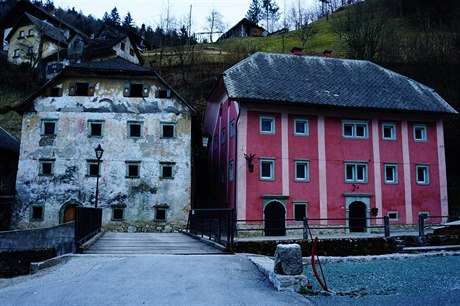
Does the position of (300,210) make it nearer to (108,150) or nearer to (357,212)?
(357,212)

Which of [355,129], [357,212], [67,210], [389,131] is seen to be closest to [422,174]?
[389,131]

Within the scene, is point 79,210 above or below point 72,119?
below

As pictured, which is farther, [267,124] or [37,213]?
[37,213]

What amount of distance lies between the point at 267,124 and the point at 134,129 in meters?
9.22

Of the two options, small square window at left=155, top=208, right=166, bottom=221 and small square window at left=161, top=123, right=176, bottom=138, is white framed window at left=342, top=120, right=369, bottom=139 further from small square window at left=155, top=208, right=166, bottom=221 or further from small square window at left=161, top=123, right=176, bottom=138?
small square window at left=155, top=208, right=166, bottom=221

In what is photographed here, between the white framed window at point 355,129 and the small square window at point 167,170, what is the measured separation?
37.9 feet

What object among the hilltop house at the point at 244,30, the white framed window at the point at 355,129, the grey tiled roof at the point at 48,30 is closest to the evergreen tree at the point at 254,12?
the hilltop house at the point at 244,30

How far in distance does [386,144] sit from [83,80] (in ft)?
69.1

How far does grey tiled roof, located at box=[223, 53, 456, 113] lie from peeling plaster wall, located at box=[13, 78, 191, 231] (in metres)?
5.42

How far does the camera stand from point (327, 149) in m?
27.0

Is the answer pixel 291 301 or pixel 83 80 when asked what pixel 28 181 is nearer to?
pixel 83 80

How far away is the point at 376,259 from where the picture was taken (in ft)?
44.9

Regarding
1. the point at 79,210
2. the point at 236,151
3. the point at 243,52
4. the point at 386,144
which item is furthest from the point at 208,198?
the point at 243,52

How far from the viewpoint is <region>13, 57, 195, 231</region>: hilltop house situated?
2773 cm
